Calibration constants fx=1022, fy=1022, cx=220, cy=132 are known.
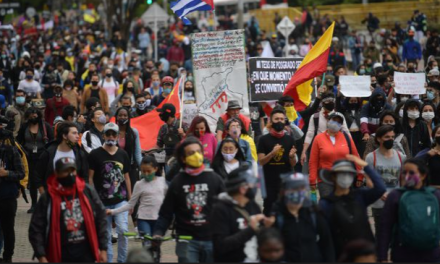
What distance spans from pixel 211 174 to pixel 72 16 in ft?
194

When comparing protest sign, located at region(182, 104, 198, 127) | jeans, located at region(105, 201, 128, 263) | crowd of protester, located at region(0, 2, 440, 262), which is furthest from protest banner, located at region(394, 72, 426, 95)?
jeans, located at region(105, 201, 128, 263)

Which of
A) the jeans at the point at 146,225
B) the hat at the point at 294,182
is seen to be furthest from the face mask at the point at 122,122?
the hat at the point at 294,182

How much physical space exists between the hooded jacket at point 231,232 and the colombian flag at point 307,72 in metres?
6.80

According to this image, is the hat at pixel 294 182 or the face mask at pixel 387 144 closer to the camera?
the hat at pixel 294 182

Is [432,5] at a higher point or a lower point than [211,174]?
higher

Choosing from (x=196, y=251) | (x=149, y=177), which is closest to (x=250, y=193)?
(x=196, y=251)

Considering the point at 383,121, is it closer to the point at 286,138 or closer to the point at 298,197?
the point at 286,138

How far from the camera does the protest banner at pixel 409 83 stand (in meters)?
16.5

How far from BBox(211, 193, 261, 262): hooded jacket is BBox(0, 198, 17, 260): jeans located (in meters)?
3.70

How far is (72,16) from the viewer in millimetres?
66312

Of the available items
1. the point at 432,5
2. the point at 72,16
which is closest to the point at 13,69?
the point at 432,5

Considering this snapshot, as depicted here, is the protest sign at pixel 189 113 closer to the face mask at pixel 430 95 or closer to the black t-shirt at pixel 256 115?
the black t-shirt at pixel 256 115

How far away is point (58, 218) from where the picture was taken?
8.21 metres

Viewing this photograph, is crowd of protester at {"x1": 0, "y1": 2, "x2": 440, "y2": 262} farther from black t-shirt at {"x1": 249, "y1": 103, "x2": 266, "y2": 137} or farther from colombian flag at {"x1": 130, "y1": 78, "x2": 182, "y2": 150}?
colombian flag at {"x1": 130, "y1": 78, "x2": 182, "y2": 150}
